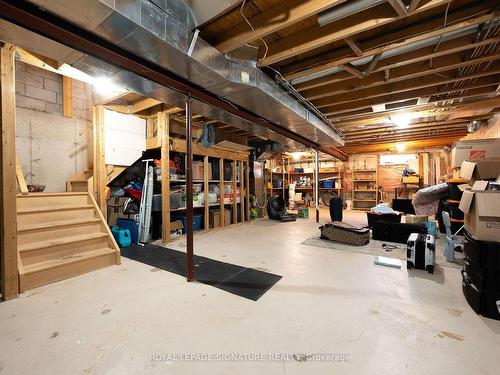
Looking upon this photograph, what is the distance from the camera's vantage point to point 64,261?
2547 millimetres

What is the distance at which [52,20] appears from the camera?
5.24ft

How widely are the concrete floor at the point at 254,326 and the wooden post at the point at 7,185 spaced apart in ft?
0.79

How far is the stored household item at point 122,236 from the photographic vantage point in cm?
377

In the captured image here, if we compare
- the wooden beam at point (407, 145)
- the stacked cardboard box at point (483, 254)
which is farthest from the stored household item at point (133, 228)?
the wooden beam at point (407, 145)

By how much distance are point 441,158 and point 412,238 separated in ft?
22.4

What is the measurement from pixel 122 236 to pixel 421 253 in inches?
171

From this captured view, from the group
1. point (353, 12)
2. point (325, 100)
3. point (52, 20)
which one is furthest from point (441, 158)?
point (52, 20)

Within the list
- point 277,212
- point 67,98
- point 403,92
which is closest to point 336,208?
point 277,212

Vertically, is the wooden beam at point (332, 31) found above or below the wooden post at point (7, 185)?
above

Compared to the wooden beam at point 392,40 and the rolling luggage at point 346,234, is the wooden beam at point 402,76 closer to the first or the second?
the wooden beam at point 392,40

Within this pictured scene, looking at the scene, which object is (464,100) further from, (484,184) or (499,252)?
(499,252)

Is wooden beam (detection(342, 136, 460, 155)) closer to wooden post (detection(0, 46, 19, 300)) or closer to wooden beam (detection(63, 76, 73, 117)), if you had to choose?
wooden beam (detection(63, 76, 73, 117))

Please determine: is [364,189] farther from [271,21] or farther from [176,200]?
[271,21]

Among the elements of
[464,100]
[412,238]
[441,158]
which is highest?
[464,100]
